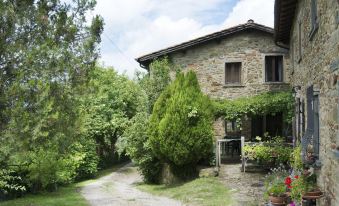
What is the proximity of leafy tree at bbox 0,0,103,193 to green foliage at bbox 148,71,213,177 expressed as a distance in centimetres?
723

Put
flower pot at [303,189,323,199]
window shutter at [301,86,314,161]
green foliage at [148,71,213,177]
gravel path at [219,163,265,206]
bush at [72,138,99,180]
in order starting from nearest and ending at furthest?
flower pot at [303,189,323,199] → window shutter at [301,86,314,161] → gravel path at [219,163,265,206] → green foliage at [148,71,213,177] → bush at [72,138,99,180]

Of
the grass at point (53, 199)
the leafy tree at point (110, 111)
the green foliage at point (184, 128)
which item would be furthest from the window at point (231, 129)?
the grass at point (53, 199)

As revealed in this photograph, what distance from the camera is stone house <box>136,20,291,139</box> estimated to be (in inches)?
735

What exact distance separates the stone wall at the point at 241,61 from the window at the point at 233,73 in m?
0.21

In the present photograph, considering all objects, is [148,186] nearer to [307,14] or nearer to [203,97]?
[203,97]

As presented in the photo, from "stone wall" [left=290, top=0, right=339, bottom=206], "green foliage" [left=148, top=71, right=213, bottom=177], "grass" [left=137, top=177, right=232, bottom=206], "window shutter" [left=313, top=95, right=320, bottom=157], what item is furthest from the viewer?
"green foliage" [left=148, top=71, right=213, bottom=177]

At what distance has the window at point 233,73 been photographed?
62.2ft

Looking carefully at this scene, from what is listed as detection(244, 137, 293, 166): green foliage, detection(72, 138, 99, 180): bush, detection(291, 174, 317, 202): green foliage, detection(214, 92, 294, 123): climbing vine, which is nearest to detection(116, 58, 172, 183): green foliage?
detection(214, 92, 294, 123): climbing vine

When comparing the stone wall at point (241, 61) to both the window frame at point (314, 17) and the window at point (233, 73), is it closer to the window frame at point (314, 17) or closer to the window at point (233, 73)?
the window at point (233, 73)

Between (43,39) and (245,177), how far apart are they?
948 cm

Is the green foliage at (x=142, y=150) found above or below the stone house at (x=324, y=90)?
below

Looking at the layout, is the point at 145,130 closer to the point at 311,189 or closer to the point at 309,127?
the point at 309,127

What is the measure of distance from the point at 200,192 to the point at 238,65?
7.73m

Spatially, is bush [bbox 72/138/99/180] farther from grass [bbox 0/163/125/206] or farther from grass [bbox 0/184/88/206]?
grass [bbox 0/184/88/206]
